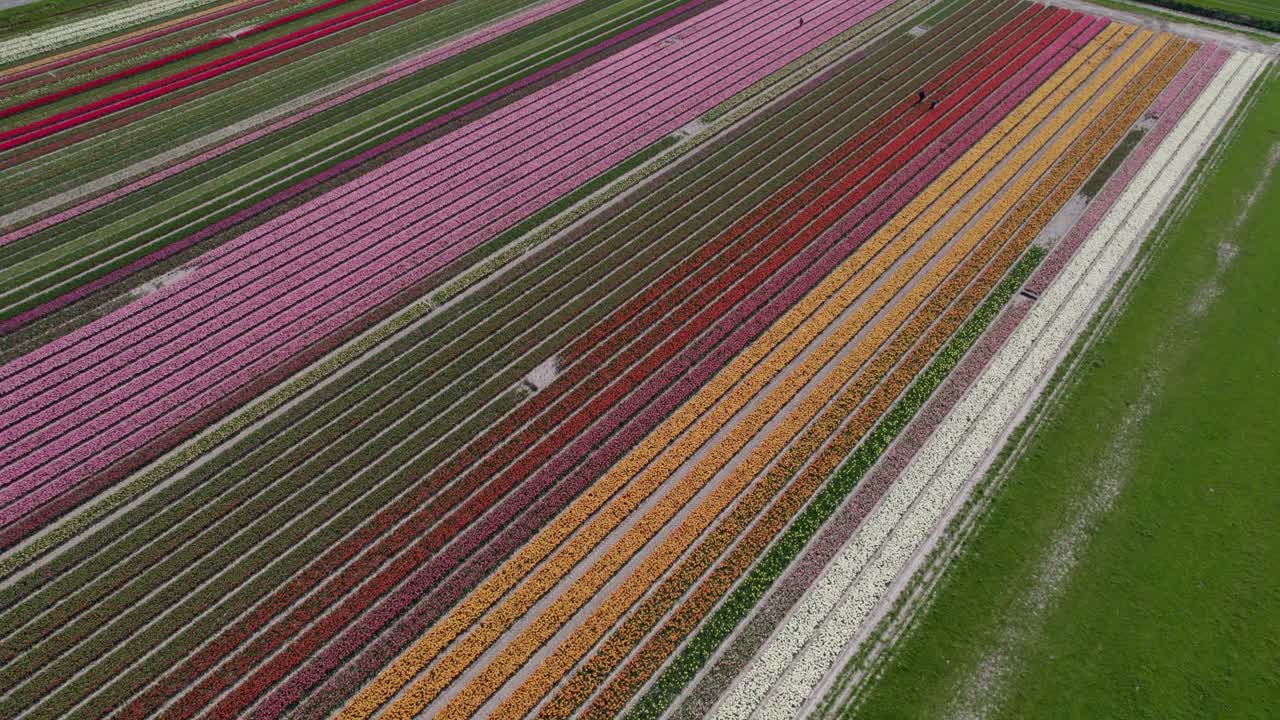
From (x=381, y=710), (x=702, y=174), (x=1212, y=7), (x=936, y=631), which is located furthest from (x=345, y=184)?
(x=1212, y=7)

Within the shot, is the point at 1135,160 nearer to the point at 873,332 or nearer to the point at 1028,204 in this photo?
the point at 1028,204

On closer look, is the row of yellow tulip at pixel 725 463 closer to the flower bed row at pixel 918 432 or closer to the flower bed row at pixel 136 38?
the flower bed row at pixel 918 432

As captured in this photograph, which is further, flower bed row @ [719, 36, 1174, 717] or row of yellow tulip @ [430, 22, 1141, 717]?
row of yellow tulip @ [430, 22, 1141, 717]

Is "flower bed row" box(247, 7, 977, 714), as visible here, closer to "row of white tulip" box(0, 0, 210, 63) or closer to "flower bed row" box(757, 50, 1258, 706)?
"flower bed row" box(757, 50, 1258, 706)

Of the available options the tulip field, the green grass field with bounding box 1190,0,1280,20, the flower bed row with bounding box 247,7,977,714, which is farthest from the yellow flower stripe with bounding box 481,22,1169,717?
the green grass field with bounding box 1190,0,1280,20

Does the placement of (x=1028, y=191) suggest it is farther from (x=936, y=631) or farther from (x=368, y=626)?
(x=368, y=626)

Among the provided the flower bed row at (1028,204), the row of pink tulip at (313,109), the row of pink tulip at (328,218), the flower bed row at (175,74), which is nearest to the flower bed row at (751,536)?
the flower bed row at (1028,204)
